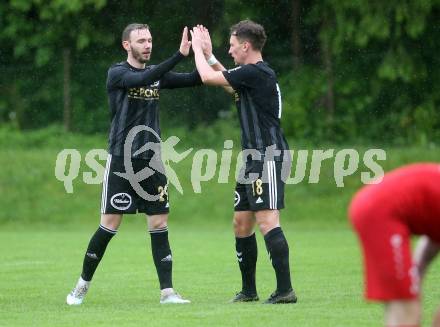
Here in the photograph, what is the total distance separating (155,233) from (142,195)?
1.07ft

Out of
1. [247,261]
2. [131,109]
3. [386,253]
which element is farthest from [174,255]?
[386,253]

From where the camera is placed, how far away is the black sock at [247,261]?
8.80 m

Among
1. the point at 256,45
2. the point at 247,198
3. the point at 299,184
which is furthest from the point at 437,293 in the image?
the point at 299,184

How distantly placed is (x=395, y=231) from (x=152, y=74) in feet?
13.1

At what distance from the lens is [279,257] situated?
8.44 meters

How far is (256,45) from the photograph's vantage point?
28.1ft

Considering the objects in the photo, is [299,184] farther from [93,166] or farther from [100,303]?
[100,303]

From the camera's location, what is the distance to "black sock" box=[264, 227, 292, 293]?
8414 millimetres

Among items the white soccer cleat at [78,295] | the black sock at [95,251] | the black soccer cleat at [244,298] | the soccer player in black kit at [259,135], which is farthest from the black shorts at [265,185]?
the white soccer cleat at [78,295]

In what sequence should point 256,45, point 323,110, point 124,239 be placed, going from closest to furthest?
point 256,45 → point 124,239 → point 323,110

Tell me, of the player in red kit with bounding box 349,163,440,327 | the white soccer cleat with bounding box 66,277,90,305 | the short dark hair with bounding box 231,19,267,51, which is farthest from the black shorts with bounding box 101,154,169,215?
the player in red kit with bounding box 349,163,440,327

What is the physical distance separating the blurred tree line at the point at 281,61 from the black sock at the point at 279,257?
44.5ft

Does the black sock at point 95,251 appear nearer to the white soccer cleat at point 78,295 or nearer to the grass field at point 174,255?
the white soccer cleat at point 78,295

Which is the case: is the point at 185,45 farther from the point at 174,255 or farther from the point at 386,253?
the point at 174,255
